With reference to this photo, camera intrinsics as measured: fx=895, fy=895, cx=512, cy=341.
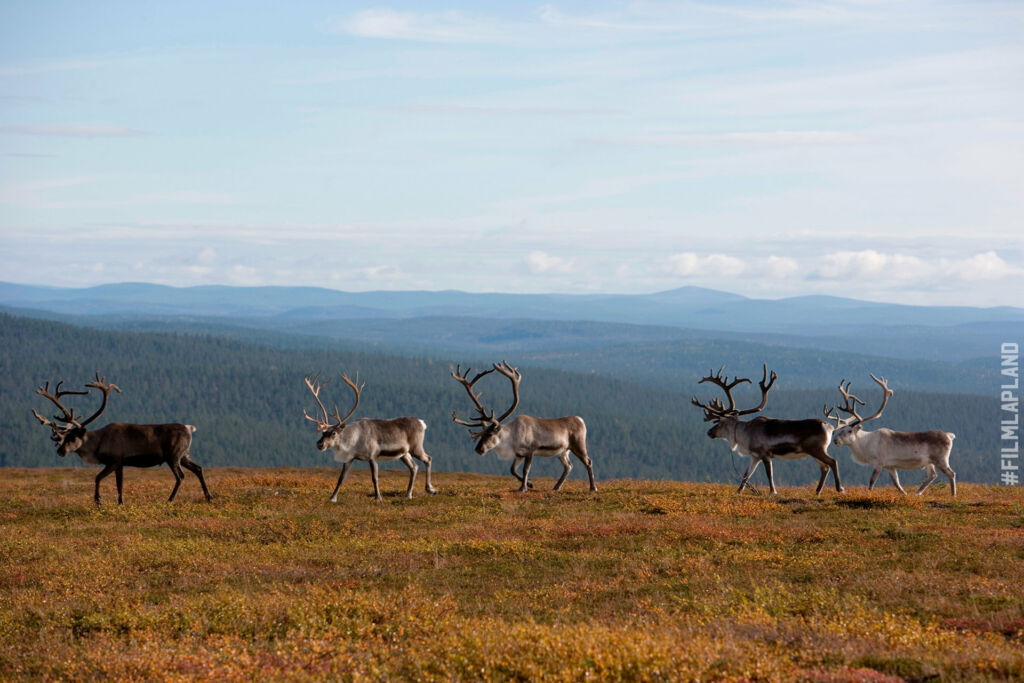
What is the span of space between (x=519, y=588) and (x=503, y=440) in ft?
39.5

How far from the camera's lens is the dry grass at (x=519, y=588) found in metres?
10.2

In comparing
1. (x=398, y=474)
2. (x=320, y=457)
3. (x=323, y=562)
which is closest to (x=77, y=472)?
(x=398, y=474)

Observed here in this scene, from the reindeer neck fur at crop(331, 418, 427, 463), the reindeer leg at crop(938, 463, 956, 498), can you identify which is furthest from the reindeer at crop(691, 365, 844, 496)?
the reindeer neck fur at crop(331, 418, 427, 463)

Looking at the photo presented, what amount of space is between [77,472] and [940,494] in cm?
3591

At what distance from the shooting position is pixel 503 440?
88.5 ft

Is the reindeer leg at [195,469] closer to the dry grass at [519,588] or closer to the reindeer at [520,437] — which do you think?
the dry grass at [519,588]

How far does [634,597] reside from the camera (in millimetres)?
14109

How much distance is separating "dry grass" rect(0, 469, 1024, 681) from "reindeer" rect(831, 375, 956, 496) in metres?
2.74

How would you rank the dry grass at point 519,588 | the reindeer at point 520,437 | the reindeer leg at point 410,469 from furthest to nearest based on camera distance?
the reindeer leg at point 410,469 → the reindeer at point 520,437 → the dry grass at point 519,588

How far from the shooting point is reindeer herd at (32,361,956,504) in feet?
84.1

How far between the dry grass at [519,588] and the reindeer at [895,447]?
8.99 feet

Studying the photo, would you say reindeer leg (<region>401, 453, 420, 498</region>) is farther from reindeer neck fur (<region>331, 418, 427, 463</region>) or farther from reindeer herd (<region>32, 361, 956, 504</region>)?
reindeer neck fur (<region>331, 418, 427, 463</region>)

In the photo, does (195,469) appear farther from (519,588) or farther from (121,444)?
(519,588)

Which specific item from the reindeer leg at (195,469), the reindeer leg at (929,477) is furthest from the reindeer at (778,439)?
the reindeer leg at (195,469)
